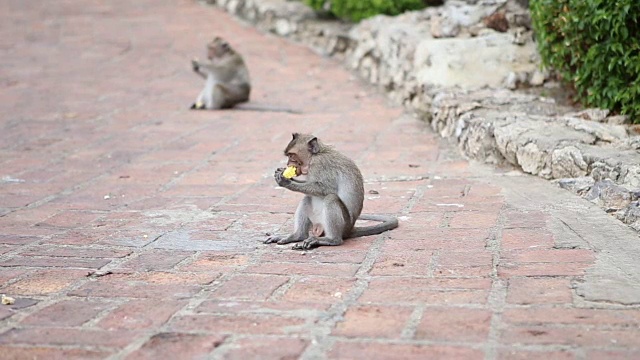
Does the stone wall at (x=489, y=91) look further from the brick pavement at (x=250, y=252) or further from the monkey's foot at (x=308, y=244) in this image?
the monkey's foot at (x=308, y=244)

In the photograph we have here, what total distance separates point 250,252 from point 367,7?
23.4 ft

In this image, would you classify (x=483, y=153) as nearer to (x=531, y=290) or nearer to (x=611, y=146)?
(x=611, y=146)

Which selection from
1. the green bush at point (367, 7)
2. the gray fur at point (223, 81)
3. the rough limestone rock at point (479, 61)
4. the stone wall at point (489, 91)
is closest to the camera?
the stone wall at point (489, 91)

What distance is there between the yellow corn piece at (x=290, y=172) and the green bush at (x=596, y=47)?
274cm

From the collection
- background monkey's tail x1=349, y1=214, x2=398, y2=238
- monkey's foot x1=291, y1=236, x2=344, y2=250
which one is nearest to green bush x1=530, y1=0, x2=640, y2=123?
background monkey's tail x1=349, y1=214, x2=398, y2=238

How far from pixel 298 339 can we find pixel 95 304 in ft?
3.52

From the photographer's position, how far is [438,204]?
19.7 feet

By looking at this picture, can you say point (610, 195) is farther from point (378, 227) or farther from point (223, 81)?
point (223, 81)


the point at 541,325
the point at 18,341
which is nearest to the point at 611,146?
the point at 541,325

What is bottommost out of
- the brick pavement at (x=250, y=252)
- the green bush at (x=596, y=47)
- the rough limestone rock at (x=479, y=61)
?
the brick pavement at (x=250, y=252)

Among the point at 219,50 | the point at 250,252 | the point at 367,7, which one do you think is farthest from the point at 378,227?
the point at 367,7

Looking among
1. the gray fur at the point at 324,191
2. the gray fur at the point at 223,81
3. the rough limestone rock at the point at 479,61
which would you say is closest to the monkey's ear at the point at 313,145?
the gray fur at the point at 324,191

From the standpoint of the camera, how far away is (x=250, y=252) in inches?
199

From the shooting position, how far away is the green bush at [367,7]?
37.1 ft
